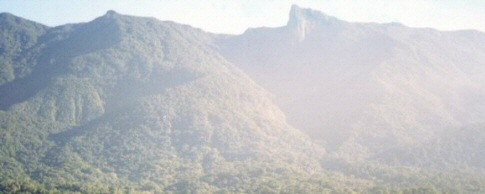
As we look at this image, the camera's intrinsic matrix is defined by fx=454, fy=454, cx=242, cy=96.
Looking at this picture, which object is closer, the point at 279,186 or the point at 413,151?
the point at 279,186

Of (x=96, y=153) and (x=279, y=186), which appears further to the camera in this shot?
(x=96, y=153)

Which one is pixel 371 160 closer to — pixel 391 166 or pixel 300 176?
pixel 391 166

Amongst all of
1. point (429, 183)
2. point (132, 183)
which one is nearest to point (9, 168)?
point (132, 183)

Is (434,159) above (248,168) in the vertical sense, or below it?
above

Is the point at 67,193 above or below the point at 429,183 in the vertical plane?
below

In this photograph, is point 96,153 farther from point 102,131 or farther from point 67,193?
point 67,193

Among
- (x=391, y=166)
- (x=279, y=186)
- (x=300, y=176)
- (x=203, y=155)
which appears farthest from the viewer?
(x=203, y=155)

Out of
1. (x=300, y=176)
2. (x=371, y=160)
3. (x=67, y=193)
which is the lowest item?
(x=67, y=193)

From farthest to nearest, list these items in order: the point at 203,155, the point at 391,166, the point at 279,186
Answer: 1. the point at 203,155
2. the point at 391,166
3. the point at 279,186

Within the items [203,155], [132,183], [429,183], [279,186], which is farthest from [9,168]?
[429,183]
